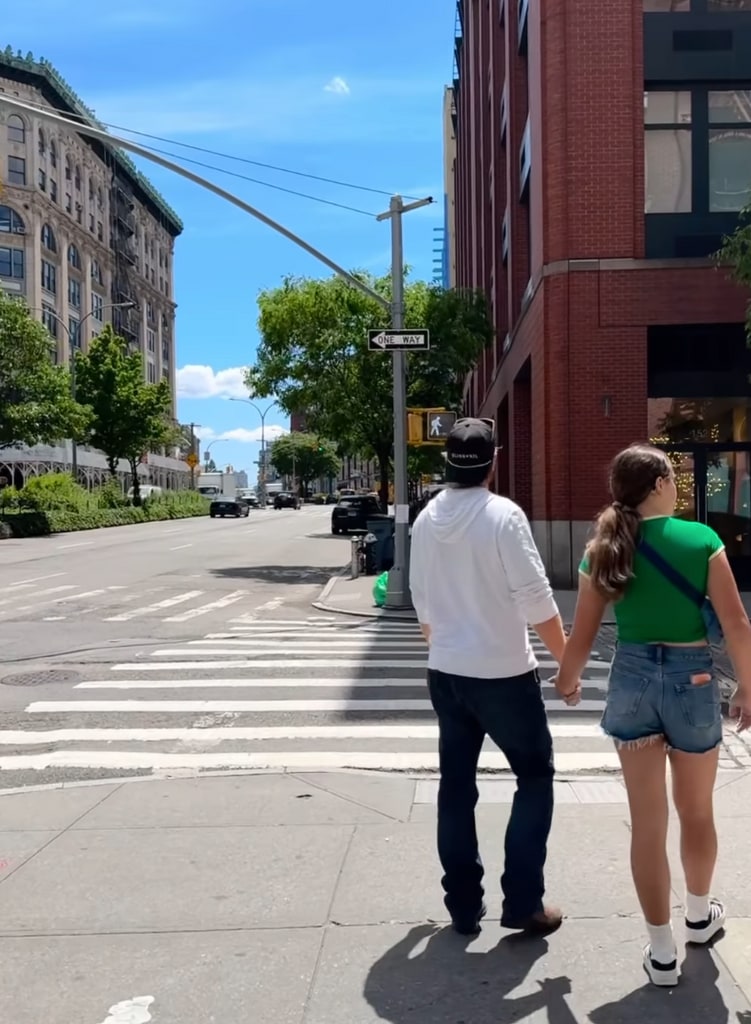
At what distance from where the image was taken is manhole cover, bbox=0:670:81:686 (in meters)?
9.95

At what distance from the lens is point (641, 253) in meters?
17.9

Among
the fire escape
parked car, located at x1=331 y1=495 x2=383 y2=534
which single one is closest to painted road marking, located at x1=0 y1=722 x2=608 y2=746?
parked car, located at x1=331 y1=495 x2=383 y2=534

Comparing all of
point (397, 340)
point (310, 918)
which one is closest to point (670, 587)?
point (310, 918)

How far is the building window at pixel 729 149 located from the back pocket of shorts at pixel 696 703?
16593mm

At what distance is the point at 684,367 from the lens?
60.1ft

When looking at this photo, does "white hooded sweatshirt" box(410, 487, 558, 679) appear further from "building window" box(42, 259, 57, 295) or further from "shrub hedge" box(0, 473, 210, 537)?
"building window" box(42, 259, 57, 295)

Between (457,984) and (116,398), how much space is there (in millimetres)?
55155

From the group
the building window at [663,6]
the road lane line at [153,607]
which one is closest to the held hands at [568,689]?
the road lane line at [153,607]

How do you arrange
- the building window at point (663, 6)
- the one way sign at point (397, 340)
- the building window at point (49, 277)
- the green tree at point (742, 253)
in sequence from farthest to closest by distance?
the building window at point (49, 277), the building window at point (663, 6), the one way sign at point (397, 340), the green tree at point (742, 253)

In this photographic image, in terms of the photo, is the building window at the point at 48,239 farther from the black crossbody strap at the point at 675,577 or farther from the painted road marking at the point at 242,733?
the black crossbody strap at the point at 675,577

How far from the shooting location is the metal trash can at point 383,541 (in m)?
21.2

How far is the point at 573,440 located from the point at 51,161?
6175 cm

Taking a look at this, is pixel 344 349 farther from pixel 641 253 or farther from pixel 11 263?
pixel 11 263

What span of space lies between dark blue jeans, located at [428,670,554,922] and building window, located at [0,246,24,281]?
67594 mm
